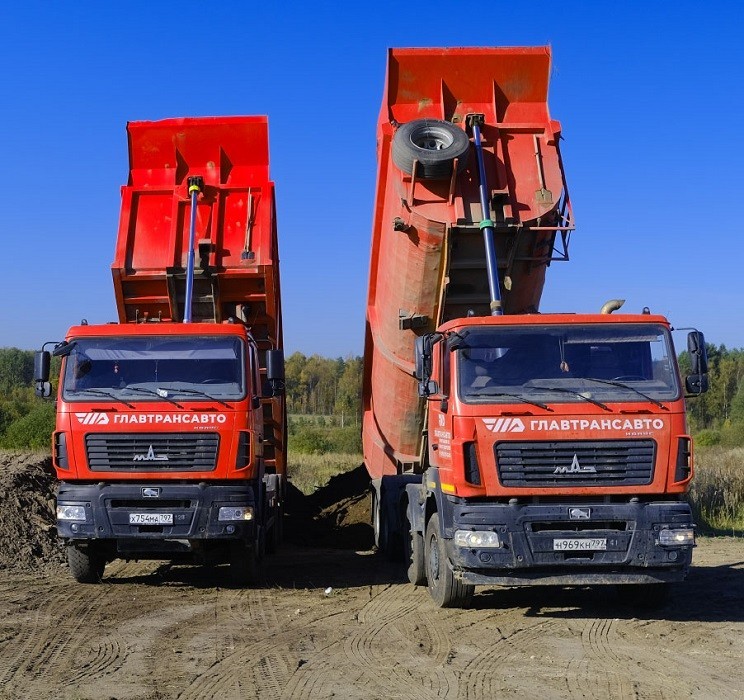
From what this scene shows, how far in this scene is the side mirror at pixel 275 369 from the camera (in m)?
10.4

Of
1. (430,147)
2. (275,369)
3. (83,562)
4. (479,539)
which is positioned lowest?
(83,562)

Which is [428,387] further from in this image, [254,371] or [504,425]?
[254,371]

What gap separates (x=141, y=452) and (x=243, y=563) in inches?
65.5

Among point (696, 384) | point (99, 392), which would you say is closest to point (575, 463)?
point (696, 384)

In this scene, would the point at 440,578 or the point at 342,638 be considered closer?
the point at 342,638

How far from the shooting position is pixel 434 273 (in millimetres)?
10523

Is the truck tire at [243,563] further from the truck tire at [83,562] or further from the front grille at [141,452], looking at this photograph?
the truck tire at [83,562]

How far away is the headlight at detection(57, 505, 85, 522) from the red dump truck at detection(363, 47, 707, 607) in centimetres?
338

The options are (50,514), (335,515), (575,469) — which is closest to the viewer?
(575,469)

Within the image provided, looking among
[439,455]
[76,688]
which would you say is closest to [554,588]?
[439,455]

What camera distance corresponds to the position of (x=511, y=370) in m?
8.33

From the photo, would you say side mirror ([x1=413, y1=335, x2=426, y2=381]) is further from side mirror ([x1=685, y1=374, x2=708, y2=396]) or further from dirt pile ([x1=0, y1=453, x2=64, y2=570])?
dirt pile ([x1=0, y1=453, x2=64, y2=570])

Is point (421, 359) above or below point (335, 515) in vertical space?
above

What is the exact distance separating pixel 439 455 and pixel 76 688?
155 inches
